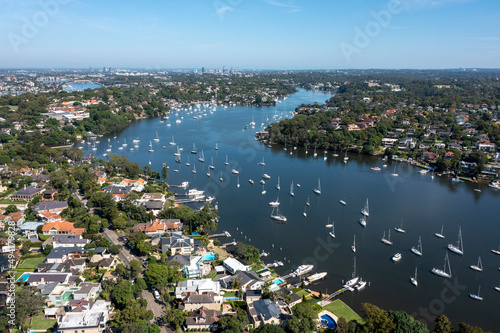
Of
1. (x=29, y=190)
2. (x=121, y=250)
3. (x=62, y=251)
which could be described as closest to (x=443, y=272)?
(x=121, y=250)

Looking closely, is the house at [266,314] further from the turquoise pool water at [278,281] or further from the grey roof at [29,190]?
the grey roof at [29,190]

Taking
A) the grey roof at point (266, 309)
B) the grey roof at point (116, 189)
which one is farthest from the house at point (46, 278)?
the grey roof at point (116, 189)

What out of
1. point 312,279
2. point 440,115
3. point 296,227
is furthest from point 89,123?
point 440,115

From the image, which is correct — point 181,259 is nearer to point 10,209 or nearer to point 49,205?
point 49,205

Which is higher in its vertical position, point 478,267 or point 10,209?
point 10,209

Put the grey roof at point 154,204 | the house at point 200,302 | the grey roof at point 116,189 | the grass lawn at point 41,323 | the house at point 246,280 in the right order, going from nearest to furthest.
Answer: the grass lawn at point 41,323 → the house at point 200,302 → the house at point 246,280 → the grey roof at point 154,204 → the grey roof at point 116,189

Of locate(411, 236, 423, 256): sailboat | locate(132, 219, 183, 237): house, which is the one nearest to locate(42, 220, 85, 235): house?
locate(132, 219, 183, 237): house

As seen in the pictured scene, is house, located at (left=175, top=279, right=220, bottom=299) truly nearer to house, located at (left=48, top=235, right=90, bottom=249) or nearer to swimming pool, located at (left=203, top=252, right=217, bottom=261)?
swimming pool, located at (left=203, top=252, right=217, bottom=261)
